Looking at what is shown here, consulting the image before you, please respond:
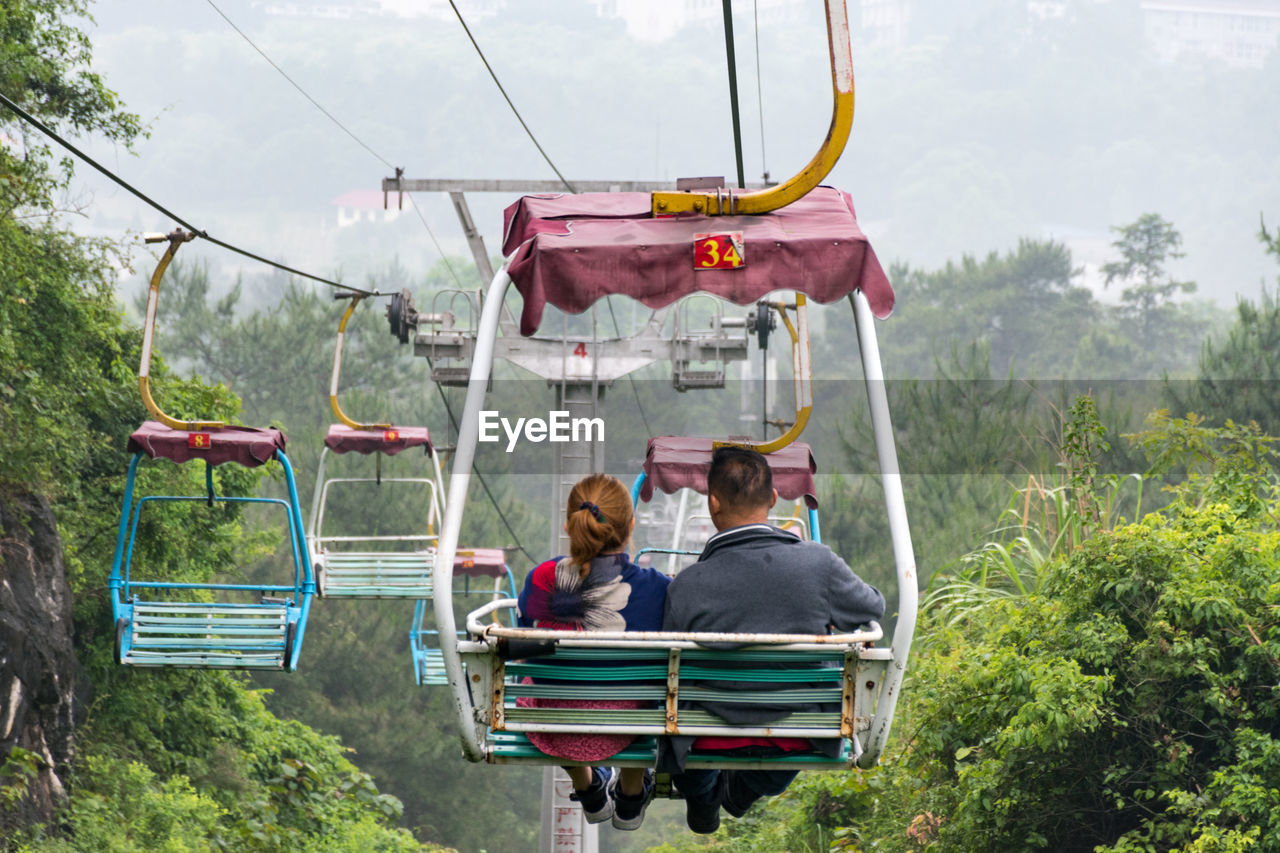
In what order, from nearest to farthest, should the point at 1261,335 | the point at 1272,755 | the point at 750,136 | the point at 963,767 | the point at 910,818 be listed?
the point at 1272,755, the point at 963,767, the point at 910,818, the point at 1261,335, the point at 750,136

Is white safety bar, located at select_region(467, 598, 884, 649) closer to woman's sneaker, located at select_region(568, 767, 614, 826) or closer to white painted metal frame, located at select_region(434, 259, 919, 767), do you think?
white painted metal frame, located at select_region(434, 259, 919, 767)

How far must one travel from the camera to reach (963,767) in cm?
812

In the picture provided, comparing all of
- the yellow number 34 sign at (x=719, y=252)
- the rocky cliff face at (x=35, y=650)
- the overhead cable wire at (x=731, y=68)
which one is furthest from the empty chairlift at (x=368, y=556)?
the yellow number 34 sign at (x=719, y=252)

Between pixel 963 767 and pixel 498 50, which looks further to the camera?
pixel 498 50

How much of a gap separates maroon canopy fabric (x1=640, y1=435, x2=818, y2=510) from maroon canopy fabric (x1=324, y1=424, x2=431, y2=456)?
334 centimetres

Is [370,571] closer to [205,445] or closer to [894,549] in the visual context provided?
[205,445]

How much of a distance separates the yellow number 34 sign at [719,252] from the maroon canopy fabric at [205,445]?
4.14m

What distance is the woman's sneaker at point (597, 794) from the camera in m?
3.82

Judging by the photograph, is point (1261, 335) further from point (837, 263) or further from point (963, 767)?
point (837, 263)

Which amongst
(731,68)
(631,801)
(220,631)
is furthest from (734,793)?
(220,631)

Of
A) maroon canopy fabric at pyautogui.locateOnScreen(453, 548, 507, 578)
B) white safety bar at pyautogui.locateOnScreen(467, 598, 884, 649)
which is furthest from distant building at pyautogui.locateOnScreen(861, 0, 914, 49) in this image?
white safety bar at pyautogui.locateOnScreen(467, 598, 884, 649)

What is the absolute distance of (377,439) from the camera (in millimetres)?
10039

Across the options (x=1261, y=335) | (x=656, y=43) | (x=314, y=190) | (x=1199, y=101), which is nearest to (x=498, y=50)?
(x=656, y=43)

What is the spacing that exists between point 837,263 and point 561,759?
4.61ft
